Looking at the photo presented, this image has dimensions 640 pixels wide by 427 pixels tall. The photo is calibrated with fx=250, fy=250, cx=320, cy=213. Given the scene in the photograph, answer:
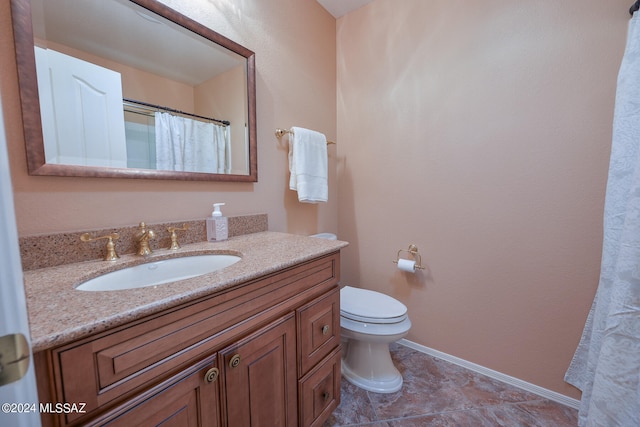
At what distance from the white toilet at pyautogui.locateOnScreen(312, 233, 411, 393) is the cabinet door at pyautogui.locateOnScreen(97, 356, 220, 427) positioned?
2.74 ft

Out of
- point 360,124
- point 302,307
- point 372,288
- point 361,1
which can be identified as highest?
point 361,1

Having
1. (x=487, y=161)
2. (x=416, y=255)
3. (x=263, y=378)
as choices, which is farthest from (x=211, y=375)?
(x=487, y=161)

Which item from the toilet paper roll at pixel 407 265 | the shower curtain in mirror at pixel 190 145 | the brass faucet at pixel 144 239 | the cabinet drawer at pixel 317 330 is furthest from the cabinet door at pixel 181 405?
the toilet paper roll at pixel 407 265

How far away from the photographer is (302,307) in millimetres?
927

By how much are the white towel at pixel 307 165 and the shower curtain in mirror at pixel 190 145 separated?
15.6 inches

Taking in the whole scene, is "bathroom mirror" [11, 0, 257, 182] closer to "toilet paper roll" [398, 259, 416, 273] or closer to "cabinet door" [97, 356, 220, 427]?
"cabinet door" [97, 356, 220, 427]

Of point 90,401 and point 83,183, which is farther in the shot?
point 83,183

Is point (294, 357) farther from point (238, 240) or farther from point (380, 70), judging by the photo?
point (380, 70)

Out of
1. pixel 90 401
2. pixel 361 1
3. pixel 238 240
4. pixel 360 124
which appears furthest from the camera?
pixel 360 124

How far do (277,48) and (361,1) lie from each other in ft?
2.54

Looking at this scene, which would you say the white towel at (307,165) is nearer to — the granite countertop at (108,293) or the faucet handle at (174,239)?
the granite countertop at (108,293)

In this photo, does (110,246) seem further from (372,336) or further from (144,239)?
(372,336)

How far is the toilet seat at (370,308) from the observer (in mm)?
1326

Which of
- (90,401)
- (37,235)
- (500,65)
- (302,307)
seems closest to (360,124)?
(500,65)
